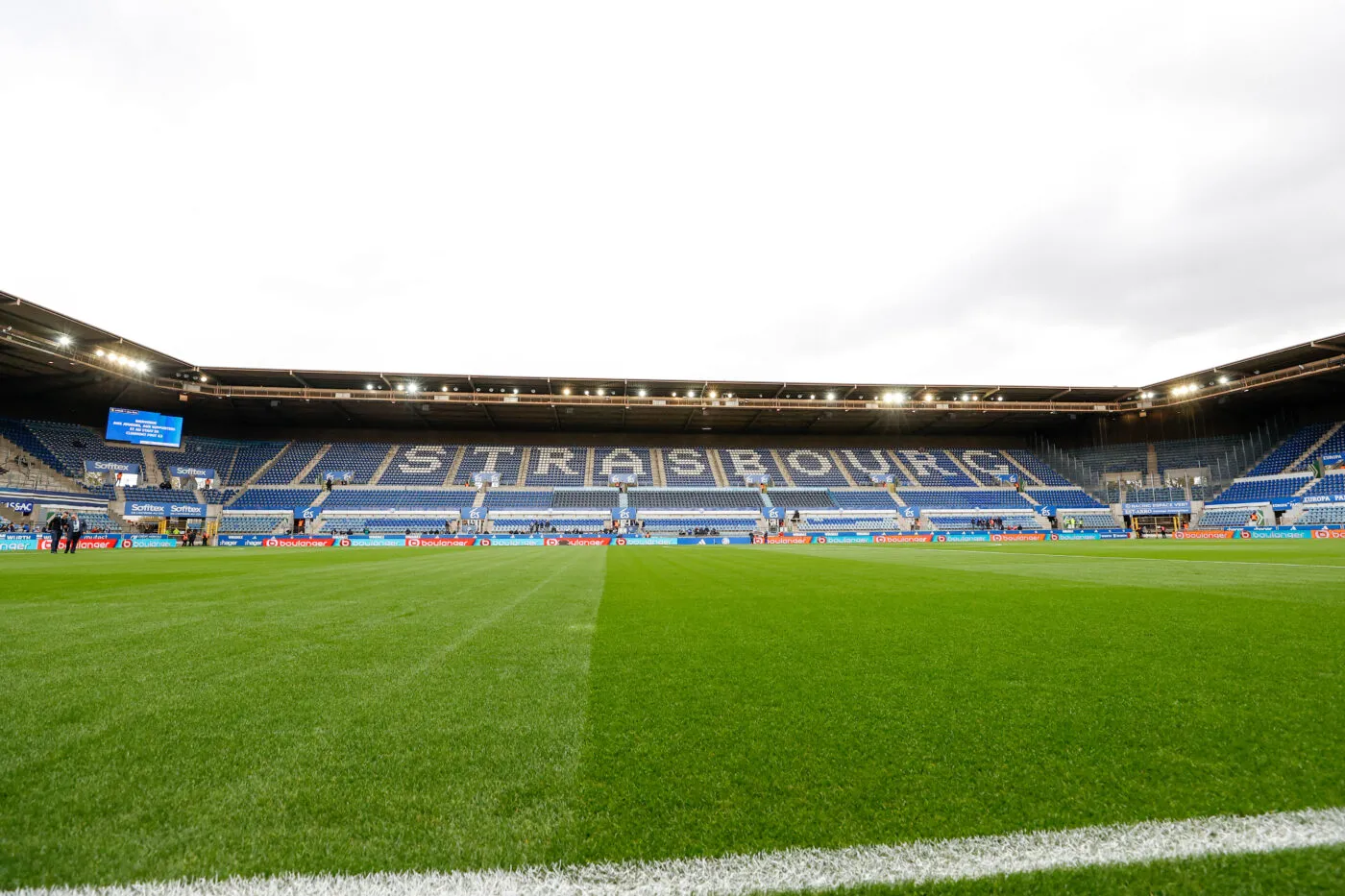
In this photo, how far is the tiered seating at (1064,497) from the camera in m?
41.8

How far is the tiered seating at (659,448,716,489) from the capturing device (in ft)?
141

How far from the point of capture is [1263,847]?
1431 mm

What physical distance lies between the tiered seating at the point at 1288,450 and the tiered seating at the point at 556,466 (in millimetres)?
43780

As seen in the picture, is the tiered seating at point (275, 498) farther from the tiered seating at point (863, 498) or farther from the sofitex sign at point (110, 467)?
the tiered seating at point (863, 498)

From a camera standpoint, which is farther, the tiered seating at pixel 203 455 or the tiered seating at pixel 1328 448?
the tiered seating at pixel 203 455

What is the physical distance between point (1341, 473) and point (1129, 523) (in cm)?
1040

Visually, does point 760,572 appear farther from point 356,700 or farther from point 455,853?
point 455,853

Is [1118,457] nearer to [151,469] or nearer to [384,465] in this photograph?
[384,465]

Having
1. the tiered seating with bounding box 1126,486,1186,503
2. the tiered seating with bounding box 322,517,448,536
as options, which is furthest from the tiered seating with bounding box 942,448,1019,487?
the tiered seating with bounding box 322,517,448,536

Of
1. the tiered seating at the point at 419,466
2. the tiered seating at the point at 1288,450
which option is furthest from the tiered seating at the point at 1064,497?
the tiered seating at the point at 419,466

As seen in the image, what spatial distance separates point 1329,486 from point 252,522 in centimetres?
6006

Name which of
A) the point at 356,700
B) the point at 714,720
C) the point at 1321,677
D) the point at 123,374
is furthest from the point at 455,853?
the point at 123,374

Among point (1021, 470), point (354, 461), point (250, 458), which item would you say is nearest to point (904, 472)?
point (1021, 470)

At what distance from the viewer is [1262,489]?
1340 inches
